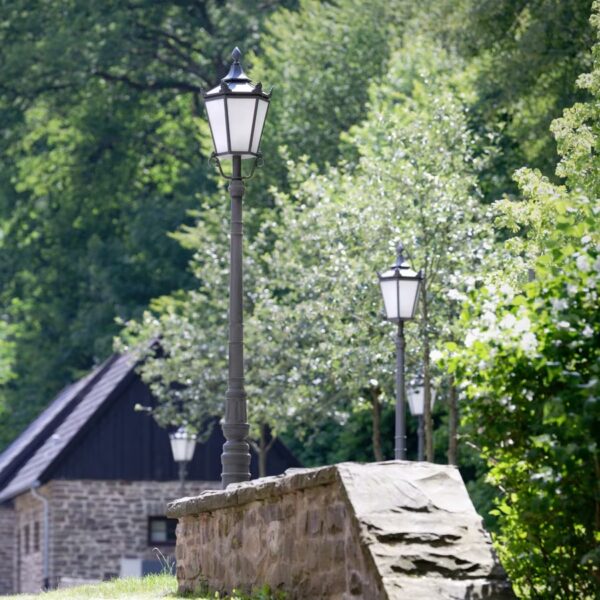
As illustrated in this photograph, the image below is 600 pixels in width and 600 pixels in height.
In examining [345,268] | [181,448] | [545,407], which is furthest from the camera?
[181,448]

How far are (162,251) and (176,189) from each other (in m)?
2.70

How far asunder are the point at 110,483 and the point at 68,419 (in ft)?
10.7

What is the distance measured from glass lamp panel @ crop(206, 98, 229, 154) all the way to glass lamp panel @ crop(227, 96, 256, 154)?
51 mm

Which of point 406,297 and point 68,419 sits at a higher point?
point 406,297

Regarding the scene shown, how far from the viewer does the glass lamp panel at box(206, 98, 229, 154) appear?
513 inches

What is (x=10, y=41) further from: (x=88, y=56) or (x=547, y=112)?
(x=547, y=112)

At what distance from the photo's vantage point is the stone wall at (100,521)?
121 ft

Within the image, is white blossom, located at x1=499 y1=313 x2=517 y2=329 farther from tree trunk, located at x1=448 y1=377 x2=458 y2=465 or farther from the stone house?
the stone house

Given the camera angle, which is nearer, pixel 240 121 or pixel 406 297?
pixel 240 121

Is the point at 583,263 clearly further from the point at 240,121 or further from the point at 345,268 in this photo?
the point at 345,268

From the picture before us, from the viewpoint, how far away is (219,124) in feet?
42.9

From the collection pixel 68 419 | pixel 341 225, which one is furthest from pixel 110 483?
pixel 341 225

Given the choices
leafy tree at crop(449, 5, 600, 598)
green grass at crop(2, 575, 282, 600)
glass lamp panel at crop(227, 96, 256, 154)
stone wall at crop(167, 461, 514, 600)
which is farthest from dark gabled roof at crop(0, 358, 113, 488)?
leafy tree at crop(449, 5, 600, 598)

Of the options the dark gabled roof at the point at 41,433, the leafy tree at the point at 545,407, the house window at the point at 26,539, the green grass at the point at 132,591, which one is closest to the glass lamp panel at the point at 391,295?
the green grass at the point at 132,591
